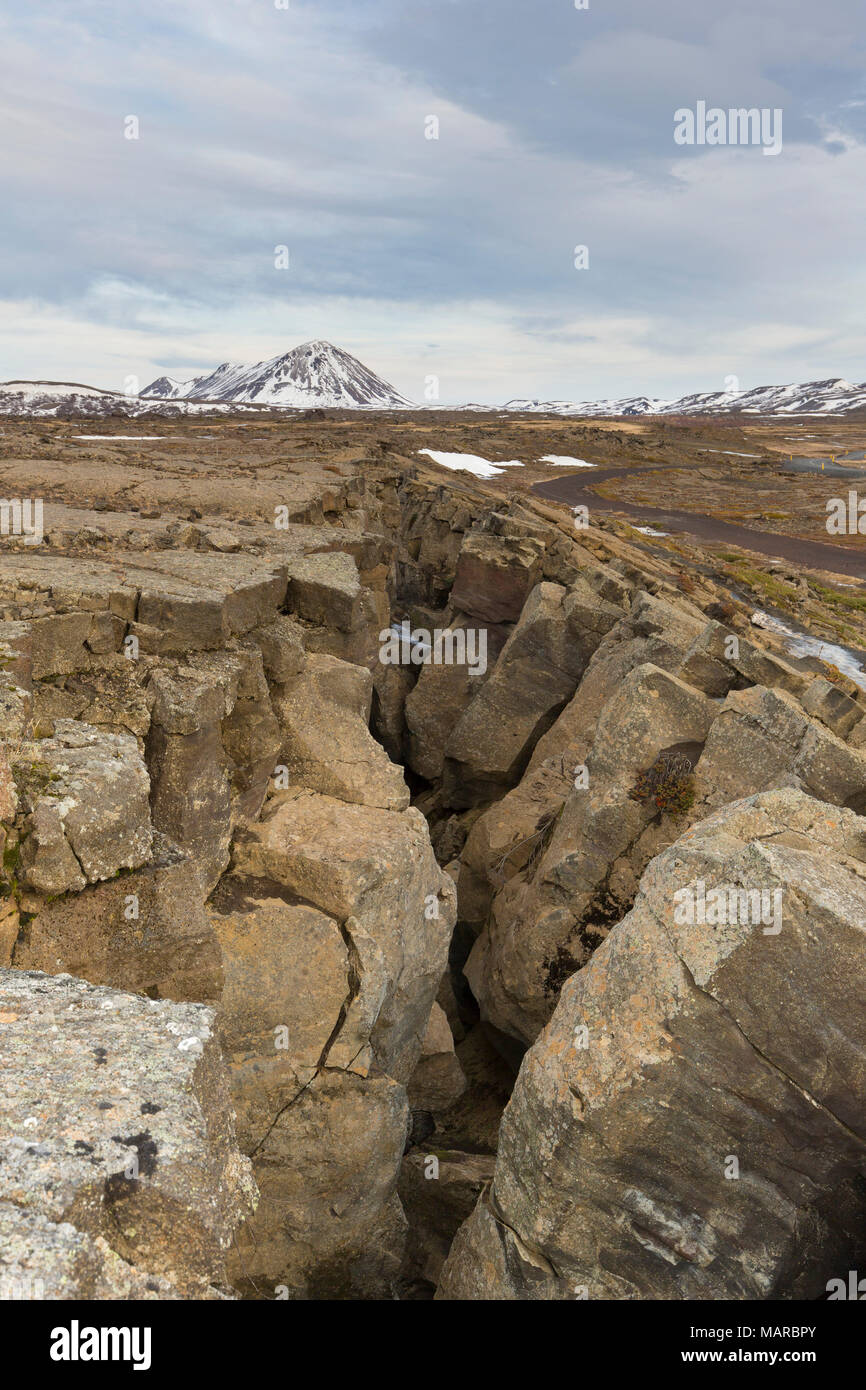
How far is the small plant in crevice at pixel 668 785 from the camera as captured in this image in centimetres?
1165

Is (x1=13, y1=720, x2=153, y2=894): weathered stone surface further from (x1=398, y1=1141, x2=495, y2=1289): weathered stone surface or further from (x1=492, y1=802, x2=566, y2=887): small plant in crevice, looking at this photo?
(x1=492, y1=802, x2=566, y2=887): small plant in crevice

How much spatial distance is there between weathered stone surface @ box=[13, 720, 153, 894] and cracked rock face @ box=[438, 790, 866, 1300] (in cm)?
452

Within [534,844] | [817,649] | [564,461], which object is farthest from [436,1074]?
[564,461]

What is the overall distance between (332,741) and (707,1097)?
242 inches

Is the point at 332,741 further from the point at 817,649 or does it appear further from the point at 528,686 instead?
the point at 817,649

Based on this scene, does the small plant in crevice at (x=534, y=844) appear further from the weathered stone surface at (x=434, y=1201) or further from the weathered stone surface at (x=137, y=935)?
the weathered stone surface at (x=137, y=935)

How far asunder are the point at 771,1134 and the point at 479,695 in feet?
43.1

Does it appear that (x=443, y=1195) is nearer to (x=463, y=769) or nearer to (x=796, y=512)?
(x=463, y=769)

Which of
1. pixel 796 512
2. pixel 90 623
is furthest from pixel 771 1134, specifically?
pixel 796 512

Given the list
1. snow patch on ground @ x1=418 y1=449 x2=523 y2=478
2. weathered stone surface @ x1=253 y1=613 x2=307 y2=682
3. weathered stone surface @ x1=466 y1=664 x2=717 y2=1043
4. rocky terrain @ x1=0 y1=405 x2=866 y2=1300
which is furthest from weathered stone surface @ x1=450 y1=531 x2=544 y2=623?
snow patch on ground @ x1=418 y1=449 x2=523 y2=478

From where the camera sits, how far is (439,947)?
35.2 feet

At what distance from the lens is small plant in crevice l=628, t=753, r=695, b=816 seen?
1165cm

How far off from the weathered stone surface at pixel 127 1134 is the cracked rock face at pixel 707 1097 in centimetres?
441

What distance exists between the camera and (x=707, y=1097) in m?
6.98
